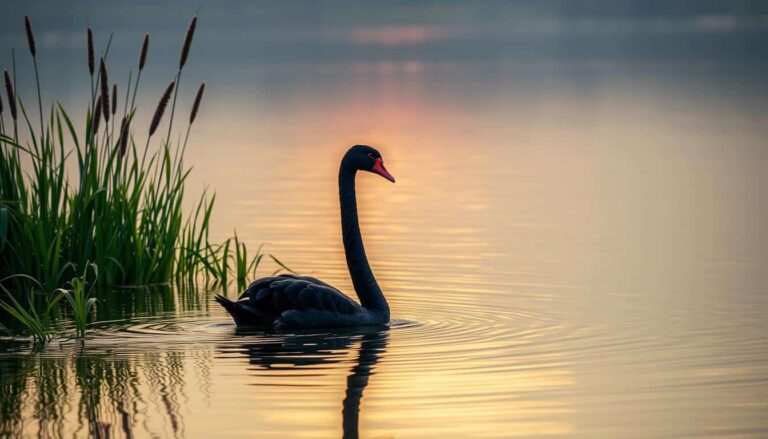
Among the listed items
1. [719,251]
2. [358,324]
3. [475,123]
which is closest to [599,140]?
[475,123]

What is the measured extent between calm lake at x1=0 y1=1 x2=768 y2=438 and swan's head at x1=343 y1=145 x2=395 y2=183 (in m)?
0.84

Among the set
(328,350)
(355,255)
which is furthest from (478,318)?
(328,350)

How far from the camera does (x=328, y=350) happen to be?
7.86 meters

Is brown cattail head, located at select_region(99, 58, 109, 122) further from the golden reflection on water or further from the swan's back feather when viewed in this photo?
the swan's back feather

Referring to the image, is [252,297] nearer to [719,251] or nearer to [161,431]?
[161,431]

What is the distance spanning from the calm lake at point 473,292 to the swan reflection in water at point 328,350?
0.08 ft

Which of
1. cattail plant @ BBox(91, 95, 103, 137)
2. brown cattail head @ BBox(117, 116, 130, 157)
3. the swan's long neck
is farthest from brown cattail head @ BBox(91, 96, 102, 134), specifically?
the swan's long neck

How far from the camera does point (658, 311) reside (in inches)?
359

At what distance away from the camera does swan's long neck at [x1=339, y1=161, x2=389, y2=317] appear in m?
8.70

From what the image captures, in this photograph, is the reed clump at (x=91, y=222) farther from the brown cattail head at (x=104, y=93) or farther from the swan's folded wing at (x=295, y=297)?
the swan's folded wing at (x=295, y=297)

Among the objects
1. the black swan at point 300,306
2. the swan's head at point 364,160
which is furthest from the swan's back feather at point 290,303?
the swan's head at point 364,160

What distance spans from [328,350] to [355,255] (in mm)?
1180

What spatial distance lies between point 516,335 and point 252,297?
1.40 meters

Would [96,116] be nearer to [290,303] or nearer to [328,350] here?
[290,303]
